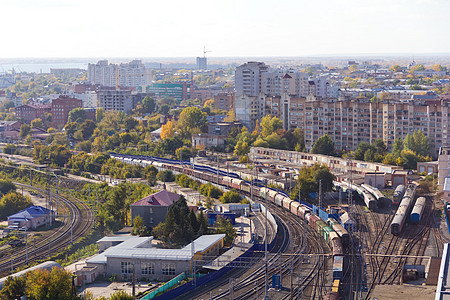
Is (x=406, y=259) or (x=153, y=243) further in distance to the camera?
(x=153, y=243)

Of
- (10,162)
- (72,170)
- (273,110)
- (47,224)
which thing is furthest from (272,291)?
(273,110)

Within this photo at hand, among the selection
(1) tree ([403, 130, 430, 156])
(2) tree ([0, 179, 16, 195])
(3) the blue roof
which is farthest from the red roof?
(1) tree ([403, 130, 430, 156])

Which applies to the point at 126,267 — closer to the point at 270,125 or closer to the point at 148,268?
the point at 148,268

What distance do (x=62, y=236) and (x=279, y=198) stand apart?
645cm

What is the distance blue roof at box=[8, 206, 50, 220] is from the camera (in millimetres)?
19156

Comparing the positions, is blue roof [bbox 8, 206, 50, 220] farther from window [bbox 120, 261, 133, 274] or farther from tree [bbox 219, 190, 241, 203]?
window [bbox 120, 261, 133, 274]

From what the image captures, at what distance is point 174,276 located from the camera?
13523 mm

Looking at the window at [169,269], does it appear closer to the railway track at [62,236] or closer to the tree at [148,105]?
the railway track at [62,236]

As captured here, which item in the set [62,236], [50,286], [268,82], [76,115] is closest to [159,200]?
[62,236]

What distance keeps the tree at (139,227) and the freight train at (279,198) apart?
9.82 feet

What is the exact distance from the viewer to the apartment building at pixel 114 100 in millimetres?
49312

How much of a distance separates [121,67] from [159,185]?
61.2 metres

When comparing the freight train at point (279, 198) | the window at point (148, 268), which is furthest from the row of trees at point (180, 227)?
the freight train at point (279, 198)

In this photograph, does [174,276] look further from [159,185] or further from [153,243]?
[159,185]
